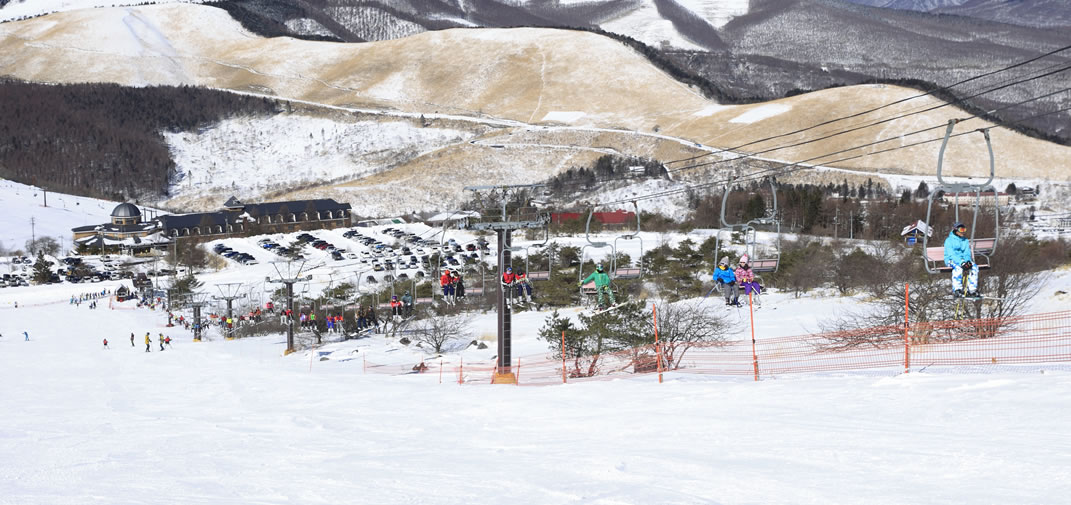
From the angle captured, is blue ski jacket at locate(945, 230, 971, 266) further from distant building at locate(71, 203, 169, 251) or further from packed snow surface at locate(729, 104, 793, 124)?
packed snow surface at locate(729, 104, 793, 124)

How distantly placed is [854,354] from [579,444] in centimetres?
1696

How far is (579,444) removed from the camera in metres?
15.4

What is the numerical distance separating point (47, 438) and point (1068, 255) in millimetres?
61736

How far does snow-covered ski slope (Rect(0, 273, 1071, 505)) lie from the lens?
1152 centimetres

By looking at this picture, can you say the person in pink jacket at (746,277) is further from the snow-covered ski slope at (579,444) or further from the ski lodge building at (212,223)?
the ski lodge building at (212,223)

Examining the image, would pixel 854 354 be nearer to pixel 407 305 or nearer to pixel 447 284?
pixel 447 284

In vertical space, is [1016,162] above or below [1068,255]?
above

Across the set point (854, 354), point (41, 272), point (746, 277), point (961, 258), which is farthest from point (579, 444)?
point (41, 272)

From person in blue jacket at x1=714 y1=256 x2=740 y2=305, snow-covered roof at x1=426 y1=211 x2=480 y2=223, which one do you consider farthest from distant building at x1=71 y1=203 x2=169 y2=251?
person in blue jacket at x1=714 y1=256 x2=740 y2=305

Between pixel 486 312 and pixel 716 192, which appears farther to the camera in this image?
pixel 716 192

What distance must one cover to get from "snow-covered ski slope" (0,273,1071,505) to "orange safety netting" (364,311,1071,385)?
104 inches

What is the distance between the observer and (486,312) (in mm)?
66625

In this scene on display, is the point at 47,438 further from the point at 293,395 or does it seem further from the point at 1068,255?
the point at 1068,255

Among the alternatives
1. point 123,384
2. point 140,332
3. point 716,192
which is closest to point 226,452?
point 123,384
